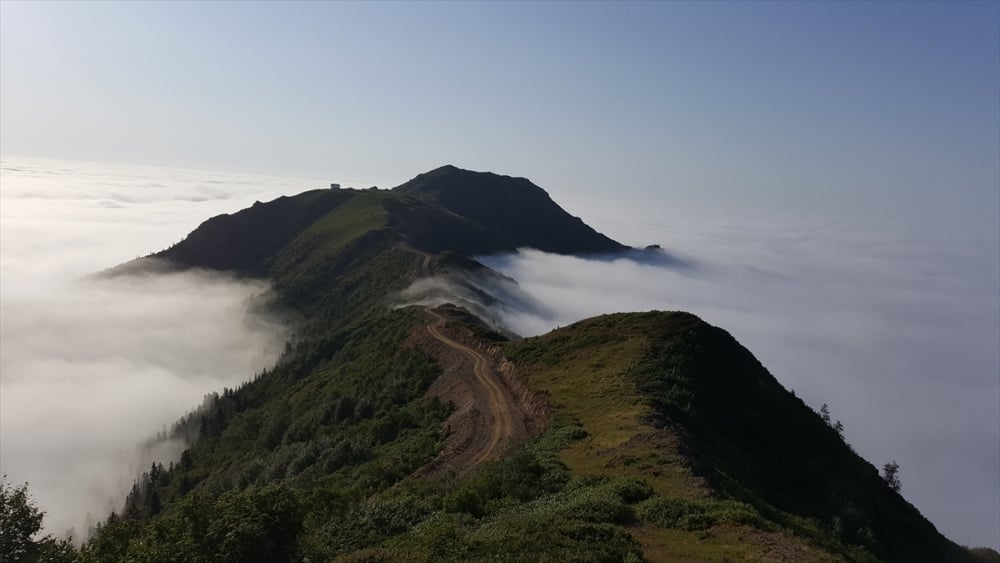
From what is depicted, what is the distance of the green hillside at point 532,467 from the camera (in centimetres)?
2059

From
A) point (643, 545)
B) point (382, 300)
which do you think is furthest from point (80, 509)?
point (643, 545)

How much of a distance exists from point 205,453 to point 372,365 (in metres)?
36.0

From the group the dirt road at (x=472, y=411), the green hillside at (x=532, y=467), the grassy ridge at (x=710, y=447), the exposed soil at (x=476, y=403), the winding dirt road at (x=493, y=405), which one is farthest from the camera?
the winding dirt road at (x=493, y=405)

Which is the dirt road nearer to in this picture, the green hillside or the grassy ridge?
the green hillside

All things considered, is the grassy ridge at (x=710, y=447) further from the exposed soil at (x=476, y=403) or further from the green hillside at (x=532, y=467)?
the exposed soil at (x=476, y=403)

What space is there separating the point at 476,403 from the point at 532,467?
1911 centimetres

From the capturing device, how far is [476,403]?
177ft

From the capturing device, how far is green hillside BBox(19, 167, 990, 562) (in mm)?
20594

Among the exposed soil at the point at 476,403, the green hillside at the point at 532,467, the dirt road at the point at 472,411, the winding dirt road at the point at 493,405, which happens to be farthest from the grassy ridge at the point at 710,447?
the dirt road at the point at 472,411

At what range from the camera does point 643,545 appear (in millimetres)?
22609

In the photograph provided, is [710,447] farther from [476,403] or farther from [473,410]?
[476,403]

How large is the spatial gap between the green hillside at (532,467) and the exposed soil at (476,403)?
0.26 m

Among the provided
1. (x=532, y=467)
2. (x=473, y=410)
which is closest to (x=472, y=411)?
(x=473, y=410)

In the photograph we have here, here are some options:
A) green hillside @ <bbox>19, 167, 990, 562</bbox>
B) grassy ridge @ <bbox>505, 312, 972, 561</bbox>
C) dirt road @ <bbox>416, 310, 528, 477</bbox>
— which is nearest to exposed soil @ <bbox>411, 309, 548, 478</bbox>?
dirt road @ <bbox>416, 310, 528, 477</bbox>
